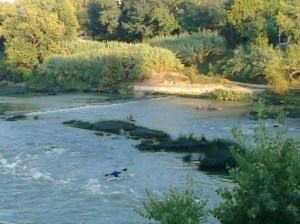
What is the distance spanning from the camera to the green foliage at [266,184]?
1140cm

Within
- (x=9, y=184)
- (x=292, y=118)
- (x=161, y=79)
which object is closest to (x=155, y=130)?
(x=292, y=118)

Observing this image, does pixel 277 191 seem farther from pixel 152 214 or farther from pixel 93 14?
pixel 93 14

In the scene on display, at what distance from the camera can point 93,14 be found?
9238cm

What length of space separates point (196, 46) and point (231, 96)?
16.8m

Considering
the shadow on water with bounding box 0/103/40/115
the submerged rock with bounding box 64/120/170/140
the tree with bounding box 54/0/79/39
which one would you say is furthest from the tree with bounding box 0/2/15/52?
the submerged rock with bounding box 64/120/170/140

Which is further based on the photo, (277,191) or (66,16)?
(66,16)

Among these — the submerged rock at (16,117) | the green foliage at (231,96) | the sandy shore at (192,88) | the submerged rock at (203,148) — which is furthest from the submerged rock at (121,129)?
the sandy shore at (192,88)

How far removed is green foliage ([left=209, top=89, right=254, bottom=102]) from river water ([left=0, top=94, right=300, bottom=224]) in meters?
4.14

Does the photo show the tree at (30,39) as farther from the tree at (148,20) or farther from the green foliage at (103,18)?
the green foliage at (103,18)

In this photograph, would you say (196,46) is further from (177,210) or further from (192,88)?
(177,210)

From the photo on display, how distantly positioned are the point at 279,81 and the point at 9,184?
3300 centimetres

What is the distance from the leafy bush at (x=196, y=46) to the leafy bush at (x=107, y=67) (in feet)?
7.40

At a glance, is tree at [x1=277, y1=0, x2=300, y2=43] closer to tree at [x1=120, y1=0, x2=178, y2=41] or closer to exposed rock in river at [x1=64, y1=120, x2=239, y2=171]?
tree at [x1=120, y1=0, x2=178, y2=41]

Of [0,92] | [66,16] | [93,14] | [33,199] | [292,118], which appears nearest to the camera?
[33,199]
